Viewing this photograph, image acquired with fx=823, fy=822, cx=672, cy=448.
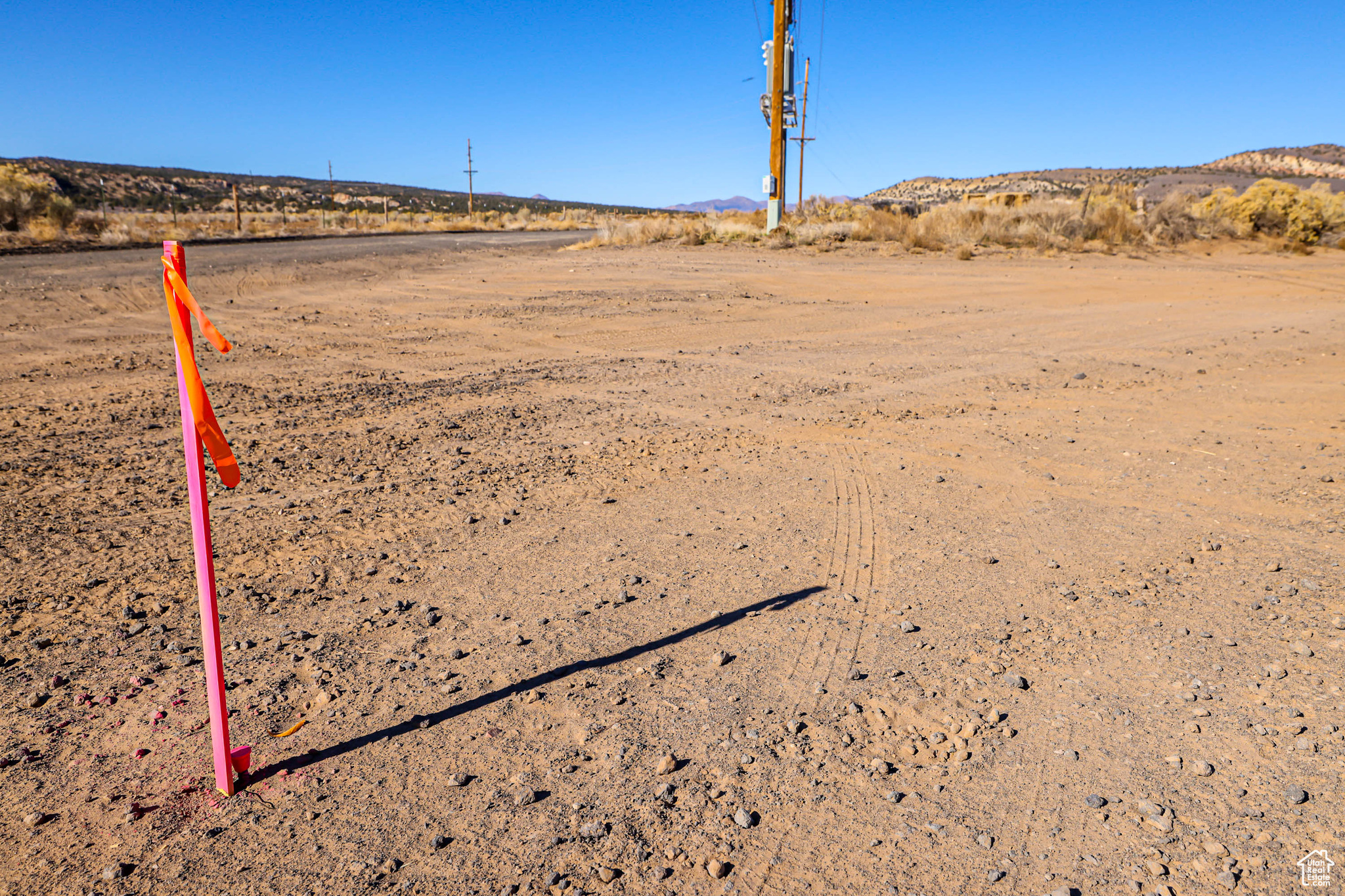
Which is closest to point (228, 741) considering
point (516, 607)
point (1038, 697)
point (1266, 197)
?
point (516, 607)

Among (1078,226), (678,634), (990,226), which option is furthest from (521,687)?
(1078,226)

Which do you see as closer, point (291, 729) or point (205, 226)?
point (291, 729)

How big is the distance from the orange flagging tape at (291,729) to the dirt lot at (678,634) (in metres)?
0.03

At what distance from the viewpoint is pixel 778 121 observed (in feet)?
87.7

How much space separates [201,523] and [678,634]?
6.85ft

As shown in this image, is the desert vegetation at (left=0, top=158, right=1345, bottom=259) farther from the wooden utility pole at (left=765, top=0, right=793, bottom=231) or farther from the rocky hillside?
the rocky hillside

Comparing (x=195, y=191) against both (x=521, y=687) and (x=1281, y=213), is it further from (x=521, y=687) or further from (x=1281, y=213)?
(x=521, y=687)

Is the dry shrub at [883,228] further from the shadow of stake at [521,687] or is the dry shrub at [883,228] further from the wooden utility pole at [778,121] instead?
the shadow of stake at [521,687]

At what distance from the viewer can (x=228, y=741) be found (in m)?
2.85

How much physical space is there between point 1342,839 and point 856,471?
383 centimetres

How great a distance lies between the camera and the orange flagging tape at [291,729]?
3129 mm

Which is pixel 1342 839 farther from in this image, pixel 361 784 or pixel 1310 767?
pixel 361 784

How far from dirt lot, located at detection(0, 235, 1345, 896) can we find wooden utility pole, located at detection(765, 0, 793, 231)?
1972 centimetres

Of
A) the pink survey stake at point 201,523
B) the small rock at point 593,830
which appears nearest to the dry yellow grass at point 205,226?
the pink survey stake at point 201,523
